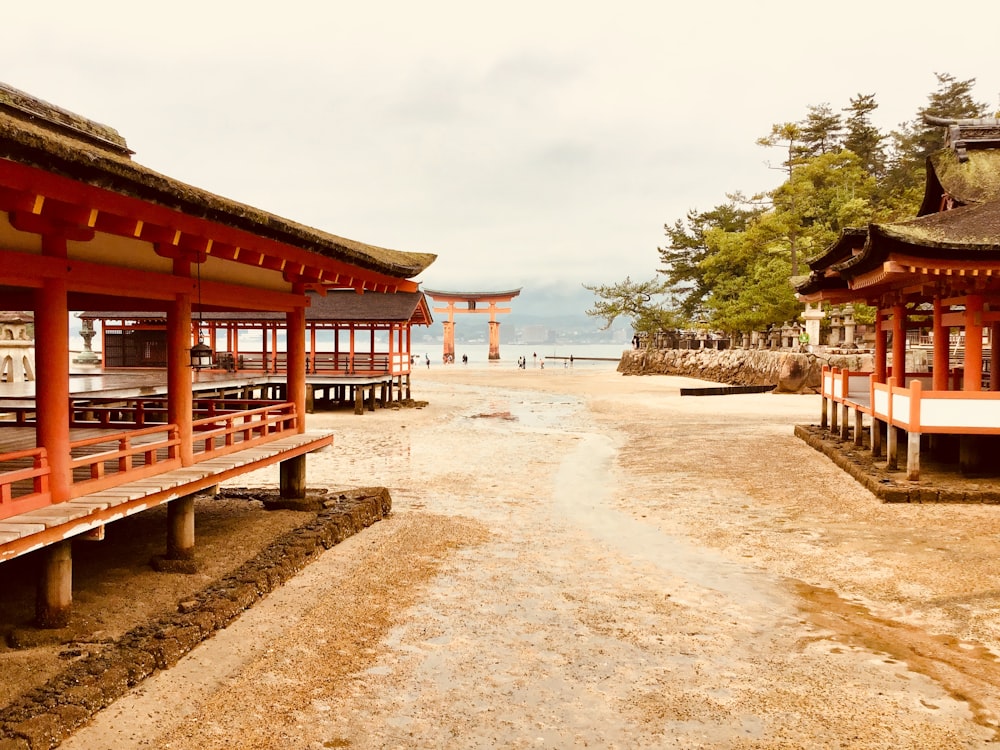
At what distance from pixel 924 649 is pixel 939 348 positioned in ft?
31.1

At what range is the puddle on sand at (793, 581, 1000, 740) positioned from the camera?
18.2 feet

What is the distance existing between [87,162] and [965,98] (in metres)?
66.0

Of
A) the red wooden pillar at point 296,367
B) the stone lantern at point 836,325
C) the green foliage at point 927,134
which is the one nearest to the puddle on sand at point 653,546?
the red wooden pillar at point 296,367

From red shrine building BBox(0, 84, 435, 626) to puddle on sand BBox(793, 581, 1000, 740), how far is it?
22.0 ft

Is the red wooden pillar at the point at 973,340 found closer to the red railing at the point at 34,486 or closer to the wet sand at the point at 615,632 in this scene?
the wet sand at the point at 615,632

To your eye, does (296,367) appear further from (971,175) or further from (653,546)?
(971,175)

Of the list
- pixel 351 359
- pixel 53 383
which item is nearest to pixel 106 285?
pixel 53 383

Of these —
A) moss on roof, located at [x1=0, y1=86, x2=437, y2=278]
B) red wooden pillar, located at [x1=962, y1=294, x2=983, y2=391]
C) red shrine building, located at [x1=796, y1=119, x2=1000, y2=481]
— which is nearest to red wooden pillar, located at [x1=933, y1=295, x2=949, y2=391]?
red shrine building, located at [x1=796, y1=119, x2=1000, y2=481]

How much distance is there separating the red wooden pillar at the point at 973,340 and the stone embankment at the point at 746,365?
16.7m

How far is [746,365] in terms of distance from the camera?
144 ft

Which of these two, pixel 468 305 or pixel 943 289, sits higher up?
pixel 468 305

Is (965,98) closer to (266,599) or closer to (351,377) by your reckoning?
(351,377)

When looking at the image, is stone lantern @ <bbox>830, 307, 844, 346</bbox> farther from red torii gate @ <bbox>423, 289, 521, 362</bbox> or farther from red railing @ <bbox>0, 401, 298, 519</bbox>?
red torii gate @ <bbox>423, 289, 521, 362</bbox>

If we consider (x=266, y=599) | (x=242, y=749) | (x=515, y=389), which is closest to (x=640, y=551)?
(x=266, y=599)
